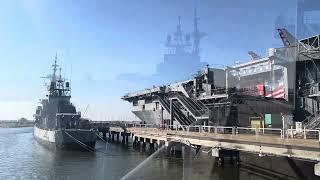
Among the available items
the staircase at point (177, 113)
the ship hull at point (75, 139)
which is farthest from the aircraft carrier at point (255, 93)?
the ship hull at point (75, 139)

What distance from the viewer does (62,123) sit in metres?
88.3

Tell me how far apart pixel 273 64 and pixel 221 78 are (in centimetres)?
1292

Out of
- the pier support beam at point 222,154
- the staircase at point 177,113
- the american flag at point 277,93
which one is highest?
the american flag at point 277,93

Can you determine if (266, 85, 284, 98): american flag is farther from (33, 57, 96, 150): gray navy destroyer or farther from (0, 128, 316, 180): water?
(33, 57, 96, 150): gray navy destroyer

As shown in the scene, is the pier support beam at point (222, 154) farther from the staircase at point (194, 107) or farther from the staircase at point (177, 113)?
the staircase at point (177, 113)

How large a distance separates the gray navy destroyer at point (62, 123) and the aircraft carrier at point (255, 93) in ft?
50.7

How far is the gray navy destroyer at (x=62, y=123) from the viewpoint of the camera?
7812 centimetres

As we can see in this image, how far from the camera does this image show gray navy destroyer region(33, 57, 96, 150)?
256 ft

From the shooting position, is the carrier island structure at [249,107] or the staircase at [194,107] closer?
the carrier island structure at [249,107]

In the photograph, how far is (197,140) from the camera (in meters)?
44.3

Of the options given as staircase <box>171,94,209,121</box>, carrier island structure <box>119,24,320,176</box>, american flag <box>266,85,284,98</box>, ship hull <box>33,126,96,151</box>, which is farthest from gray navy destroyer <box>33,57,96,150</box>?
american flag <box>266,85,284,98</box>

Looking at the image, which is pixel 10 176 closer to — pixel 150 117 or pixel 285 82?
pixel 285 82

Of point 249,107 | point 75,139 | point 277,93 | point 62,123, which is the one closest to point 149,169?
point 249,107

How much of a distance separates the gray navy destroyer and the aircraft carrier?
1546 centimetres
